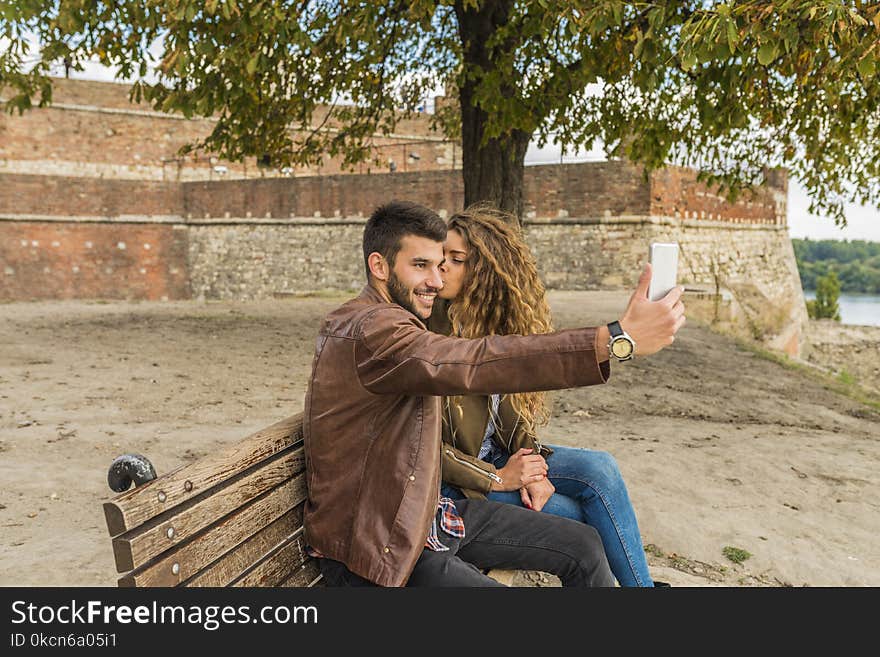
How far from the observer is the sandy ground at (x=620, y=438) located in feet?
11.7

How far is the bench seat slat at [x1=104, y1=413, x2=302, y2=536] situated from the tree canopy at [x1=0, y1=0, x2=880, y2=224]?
3.47 meters

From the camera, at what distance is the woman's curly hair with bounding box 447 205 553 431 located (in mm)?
2611

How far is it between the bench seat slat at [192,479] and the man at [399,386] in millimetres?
132

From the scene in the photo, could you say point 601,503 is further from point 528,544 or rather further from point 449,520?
point 449,520

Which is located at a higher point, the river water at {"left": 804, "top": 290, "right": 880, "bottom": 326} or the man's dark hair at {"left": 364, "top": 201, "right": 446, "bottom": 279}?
the man's dark hair at {"left": 364, "top": 201, "right": 446, "bottom": 279}

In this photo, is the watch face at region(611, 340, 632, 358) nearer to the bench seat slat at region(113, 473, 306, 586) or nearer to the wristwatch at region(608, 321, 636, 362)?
the wristwatch at region(608, 321, 636, 362)

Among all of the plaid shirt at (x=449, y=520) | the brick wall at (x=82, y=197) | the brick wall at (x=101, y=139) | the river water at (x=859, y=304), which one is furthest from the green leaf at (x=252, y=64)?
the river water at (x=859, y=304)

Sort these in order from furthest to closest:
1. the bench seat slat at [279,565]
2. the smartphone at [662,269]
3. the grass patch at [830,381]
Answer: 1. the grass patch at [830,381]
2. the bench seat slat at [279,565]
3. the smartphone at [662,269]

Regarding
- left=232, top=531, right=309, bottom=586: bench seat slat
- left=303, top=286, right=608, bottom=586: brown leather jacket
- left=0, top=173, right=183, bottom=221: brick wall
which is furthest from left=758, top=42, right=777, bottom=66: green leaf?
left=0, top=173, right=183, bottom=221: brick wall

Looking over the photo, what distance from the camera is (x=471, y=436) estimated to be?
2555 millimetres

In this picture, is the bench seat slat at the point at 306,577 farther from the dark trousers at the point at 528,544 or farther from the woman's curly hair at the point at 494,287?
the woman's curly hair at the point at 494,287

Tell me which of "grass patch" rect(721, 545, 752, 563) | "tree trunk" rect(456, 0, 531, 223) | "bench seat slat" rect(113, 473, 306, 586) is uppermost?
"tree trunk" rect(456, 0, 531, 223)

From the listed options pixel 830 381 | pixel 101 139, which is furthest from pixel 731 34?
pixel 101 139

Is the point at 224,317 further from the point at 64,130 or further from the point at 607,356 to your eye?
the point at 64,130
